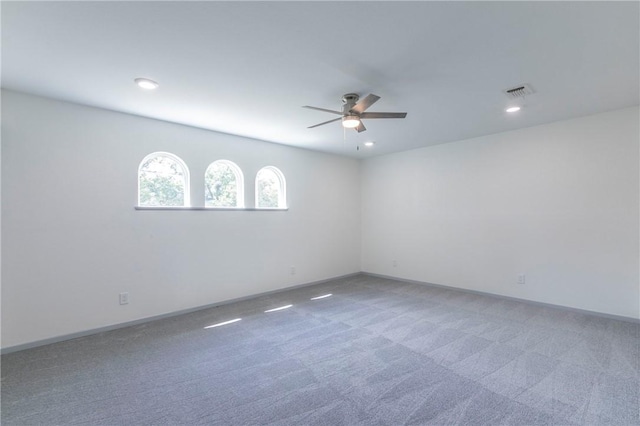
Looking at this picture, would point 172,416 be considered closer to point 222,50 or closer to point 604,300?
point 222,50

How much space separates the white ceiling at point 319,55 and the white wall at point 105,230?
0.35m

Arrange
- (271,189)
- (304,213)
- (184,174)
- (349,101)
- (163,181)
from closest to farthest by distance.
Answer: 1. (349,101)
2. (163,181)
3. (184,174)
4. (271,189)
5. (304,213)

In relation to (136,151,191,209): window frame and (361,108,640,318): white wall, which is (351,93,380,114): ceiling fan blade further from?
(361,108,640,318): white wall

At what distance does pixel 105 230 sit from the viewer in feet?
10.9

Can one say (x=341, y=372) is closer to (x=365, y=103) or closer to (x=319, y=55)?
(x=365, y=103)

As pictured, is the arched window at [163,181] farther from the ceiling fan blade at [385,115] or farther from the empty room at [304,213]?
the ceiling fan blade at [385,115]

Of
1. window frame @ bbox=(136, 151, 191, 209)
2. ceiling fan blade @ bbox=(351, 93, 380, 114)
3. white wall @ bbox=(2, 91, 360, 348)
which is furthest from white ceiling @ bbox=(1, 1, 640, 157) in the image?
window frame @ bbox=(136, 151, 191, 209)

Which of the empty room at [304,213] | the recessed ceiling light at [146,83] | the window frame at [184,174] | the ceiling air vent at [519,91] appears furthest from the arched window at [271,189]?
the ceiling air vent at [519,91]

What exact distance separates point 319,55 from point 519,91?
2130mm

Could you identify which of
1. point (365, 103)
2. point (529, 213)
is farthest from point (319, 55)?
point (529, 213)

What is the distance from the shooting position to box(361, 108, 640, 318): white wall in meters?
3.48

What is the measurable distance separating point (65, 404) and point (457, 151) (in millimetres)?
5678

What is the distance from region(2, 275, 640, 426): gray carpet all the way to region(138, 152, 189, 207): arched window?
1580mm

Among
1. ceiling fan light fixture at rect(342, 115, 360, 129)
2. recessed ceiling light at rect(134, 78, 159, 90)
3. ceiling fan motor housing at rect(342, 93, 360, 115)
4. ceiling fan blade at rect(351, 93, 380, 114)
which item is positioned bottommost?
ceiling fan light fixture at rect(342, 115, 360, 129)
